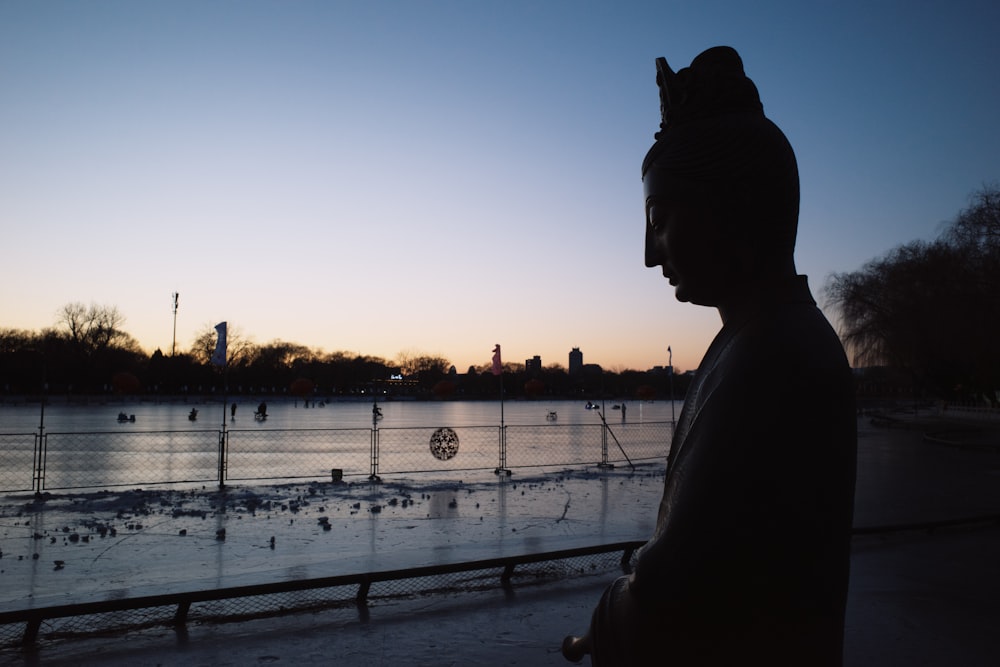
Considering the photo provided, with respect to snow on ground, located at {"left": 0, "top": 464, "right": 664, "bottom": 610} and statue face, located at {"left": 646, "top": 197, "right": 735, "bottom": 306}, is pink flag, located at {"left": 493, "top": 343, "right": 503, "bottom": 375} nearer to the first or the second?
snow on ground, located at {"left": 0, "top": 464, "right": 664, "bottom": 610}

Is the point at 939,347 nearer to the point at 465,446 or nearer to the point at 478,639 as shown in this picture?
the point at 465,446

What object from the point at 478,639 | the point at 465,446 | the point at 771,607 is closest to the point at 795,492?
the point at 771,607

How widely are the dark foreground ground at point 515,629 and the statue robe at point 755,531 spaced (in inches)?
193

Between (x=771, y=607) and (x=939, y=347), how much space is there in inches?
1695

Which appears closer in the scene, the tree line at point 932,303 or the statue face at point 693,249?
the statue face at point 693,249

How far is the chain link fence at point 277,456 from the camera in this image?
1834cm

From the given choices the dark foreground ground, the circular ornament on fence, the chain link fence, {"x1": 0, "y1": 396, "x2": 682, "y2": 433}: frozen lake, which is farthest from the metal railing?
the circular ornament on fence

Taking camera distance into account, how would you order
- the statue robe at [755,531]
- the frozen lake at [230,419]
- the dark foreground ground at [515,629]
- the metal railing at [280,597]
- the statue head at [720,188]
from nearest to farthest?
the statue robe at [755,531]
the statue head at [720,188]
the dark foreground ground at [515,629]
the metal railing at [280,597]
the frozen lake at [230,419]

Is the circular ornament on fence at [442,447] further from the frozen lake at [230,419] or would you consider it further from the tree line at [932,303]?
the tree line at [932,303]

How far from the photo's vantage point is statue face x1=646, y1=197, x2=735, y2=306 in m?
1.83

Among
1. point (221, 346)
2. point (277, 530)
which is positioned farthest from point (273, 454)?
point (277, 530)

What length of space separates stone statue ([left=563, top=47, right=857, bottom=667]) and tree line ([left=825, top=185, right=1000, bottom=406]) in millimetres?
Answer: 37524

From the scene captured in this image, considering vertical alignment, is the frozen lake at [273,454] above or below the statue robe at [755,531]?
below

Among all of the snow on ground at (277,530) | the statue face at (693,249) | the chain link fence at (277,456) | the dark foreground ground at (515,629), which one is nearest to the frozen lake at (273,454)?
the chain link fence at (277,456)
